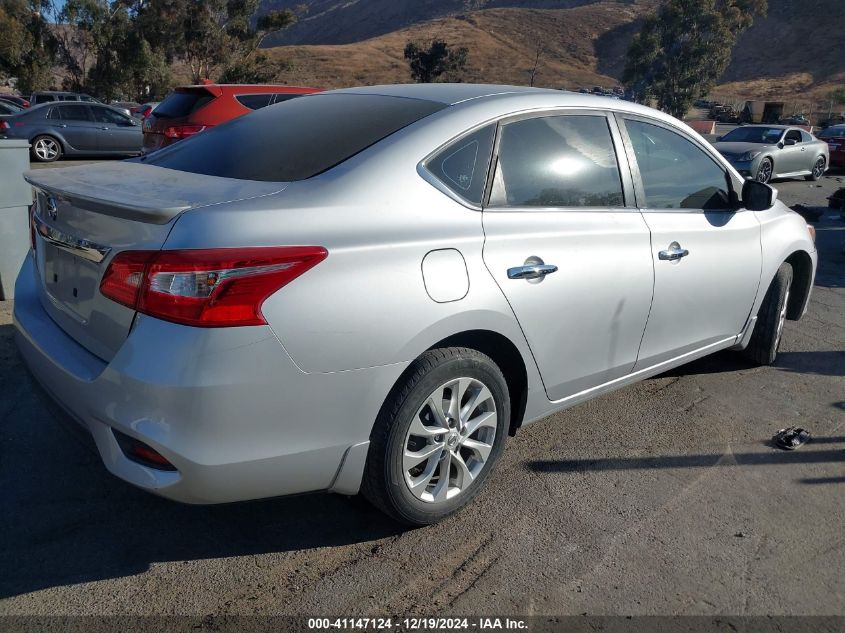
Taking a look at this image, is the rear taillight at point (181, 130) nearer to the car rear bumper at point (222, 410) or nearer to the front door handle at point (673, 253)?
the front door handle at point (673, 253)

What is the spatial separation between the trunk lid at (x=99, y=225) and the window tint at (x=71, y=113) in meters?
17.2

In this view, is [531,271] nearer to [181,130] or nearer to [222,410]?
[222,410]

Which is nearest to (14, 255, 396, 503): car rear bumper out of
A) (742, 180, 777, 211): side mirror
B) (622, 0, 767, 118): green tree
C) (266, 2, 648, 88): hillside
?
(742, 180, 777, 211): side mirror

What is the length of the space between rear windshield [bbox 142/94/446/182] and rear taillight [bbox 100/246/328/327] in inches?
23.0

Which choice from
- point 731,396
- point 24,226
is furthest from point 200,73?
point 731,396

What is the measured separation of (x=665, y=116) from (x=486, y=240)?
5.84ft

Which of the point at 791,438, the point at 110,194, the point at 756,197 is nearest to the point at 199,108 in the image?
the point at 756,197

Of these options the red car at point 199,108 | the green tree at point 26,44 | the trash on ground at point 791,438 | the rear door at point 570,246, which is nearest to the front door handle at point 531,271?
the rear door at point 570,246

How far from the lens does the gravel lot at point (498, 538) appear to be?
274 cm

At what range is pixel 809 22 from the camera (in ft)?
307

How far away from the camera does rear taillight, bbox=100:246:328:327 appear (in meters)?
2.41

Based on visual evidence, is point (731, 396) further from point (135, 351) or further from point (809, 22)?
point (809, 22)

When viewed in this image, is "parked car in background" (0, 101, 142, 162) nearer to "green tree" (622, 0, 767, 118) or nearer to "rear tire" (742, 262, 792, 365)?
"rear tire" (742, 262, 792, 365)

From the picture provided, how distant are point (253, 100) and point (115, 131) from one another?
32.3 ft
